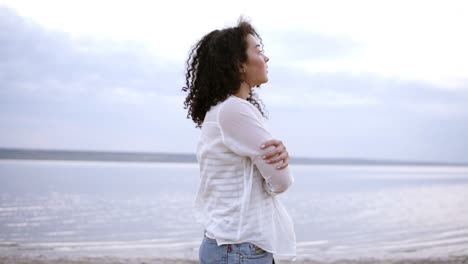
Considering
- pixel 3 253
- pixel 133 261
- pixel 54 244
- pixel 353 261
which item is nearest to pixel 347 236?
pixel 353 261

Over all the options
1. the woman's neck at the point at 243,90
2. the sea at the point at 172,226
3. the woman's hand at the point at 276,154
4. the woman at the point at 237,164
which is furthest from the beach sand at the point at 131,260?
the woman's hand at the point at 276,154

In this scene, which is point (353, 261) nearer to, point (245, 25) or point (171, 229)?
point (171, 229)

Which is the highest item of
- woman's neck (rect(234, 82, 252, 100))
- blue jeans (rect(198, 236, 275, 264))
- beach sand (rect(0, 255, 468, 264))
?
woman's neck (rect(234, 82, 252, 100))

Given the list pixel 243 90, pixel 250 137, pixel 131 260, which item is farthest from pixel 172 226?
pixel 250 137

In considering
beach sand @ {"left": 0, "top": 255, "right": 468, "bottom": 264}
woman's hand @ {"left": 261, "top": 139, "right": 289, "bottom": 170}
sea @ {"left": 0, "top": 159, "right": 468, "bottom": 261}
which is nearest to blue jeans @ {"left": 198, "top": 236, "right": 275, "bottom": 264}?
woman's hand @ {"left": 261, "top": 139, "right": 289, "bottom": 170}

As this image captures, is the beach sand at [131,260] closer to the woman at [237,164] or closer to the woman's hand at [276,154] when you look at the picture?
the woman at [237,164]

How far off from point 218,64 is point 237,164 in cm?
44

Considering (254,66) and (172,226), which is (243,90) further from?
(172,226)

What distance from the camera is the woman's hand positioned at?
6.94 feet

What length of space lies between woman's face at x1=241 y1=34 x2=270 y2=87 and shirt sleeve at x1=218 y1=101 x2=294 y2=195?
0.19 meters

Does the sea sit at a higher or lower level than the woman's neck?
lower

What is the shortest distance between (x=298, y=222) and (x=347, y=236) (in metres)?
1.83

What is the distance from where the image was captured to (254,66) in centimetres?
232

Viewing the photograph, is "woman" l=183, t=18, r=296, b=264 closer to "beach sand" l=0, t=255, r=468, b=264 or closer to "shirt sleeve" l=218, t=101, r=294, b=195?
"shirt sleeve" l=218, t=101, r=294, b=195
